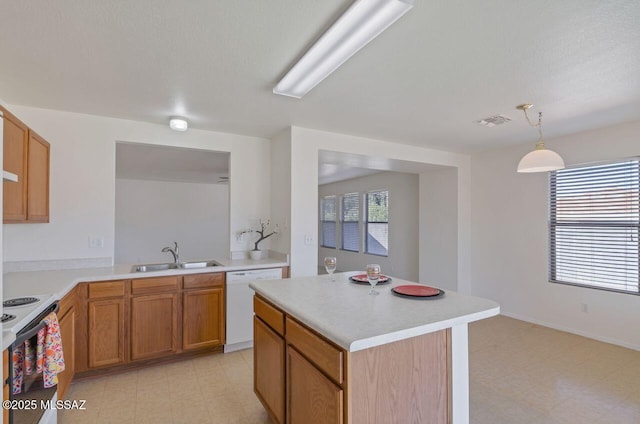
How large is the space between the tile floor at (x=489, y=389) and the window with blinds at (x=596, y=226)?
796mm

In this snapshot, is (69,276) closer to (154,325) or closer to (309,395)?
(154,325)

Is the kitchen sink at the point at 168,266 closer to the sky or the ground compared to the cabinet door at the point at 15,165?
closer to the ground

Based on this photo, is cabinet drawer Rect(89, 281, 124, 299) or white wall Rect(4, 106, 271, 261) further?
white wall Rect(4, 106, 271, 261)

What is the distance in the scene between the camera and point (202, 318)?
127 inches

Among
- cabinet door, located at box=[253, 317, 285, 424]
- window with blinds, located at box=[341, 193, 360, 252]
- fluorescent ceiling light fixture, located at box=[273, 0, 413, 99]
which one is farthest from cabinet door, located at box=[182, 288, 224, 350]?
window with blinds, located at box=[341, 193, 360, 252]

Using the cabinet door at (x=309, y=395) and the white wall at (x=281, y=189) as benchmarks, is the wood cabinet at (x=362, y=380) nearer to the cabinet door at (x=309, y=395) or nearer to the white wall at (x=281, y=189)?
the cabinet door at (x=309, y=395)

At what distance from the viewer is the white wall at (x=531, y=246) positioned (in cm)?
358

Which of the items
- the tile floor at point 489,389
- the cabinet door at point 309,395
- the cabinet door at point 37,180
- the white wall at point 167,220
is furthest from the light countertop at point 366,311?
the white wall at point 167,220

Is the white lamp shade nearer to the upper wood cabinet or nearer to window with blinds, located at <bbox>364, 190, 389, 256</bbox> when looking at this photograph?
the upper wood cabinet

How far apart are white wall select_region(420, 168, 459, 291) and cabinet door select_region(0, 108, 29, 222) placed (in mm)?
5157

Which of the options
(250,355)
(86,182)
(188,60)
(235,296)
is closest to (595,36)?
(188,60)

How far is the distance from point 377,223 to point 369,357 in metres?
5.94

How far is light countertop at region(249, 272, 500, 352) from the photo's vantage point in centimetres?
136

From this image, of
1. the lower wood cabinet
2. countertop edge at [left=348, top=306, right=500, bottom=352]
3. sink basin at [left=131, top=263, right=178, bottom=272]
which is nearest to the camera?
countertop edge at [left=348, top=306, right=500, bottom=352]
